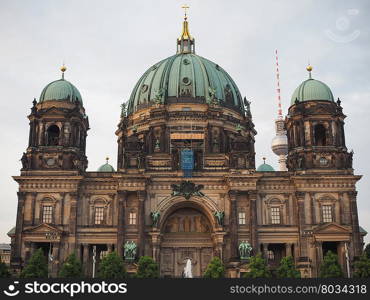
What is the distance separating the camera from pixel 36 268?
61.1 meters

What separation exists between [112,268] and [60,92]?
26.2 meters

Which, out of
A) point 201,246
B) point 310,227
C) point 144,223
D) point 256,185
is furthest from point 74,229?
point 310,227

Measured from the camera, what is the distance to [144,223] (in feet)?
228

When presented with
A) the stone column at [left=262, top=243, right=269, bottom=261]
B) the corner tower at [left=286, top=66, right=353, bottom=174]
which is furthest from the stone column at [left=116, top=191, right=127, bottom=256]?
the corner tower at [left=286, top=66, right=353, bottom=174]

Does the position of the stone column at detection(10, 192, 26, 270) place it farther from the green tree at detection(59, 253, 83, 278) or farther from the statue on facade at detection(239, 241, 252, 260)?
the statue on facade at detection(239, 241, 252, 260)

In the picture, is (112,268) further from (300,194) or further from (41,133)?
(300,194)

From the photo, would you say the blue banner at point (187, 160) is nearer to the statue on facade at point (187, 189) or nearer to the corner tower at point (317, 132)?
the statue on facade at point (187, 189)

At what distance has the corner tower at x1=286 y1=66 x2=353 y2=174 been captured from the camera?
72.7 m

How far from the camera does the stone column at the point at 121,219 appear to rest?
225 ft

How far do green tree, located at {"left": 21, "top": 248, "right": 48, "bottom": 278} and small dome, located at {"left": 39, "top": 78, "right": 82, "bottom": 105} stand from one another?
857 inches

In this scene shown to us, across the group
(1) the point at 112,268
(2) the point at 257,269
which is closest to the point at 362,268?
(2) the point at 257,269

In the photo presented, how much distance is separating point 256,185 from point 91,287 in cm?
4064

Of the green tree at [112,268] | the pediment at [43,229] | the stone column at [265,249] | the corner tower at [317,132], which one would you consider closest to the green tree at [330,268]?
the stone column at [265,249]

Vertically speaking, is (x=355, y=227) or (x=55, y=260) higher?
(x=355, y=227)
